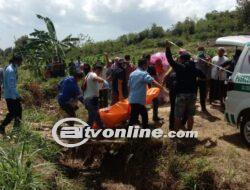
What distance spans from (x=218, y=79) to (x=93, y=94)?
3.96 meters

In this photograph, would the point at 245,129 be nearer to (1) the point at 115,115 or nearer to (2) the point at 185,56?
(2) the point at 185,56

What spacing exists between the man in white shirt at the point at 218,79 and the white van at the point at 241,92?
2.63 meters

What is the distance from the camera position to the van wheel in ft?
27.7

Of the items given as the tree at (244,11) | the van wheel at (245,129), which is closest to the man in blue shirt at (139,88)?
the van wheel at (245,129)

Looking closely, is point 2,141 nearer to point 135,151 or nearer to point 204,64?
point 135,151

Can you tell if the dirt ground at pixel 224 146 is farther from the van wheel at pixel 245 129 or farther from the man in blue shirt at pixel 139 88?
the man in blue shirt at pixel 139 88

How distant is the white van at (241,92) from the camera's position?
27.2 feet

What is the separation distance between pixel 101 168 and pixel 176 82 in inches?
108

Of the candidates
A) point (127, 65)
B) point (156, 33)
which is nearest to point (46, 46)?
point (127, 65)

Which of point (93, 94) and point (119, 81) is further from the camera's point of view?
point (119, 81)

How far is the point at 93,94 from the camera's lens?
9.06 metres

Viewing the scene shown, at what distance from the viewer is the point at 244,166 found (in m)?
7.85

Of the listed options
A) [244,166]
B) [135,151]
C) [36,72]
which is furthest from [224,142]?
[36,72]

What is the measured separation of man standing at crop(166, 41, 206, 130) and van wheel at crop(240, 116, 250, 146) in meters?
0.98
